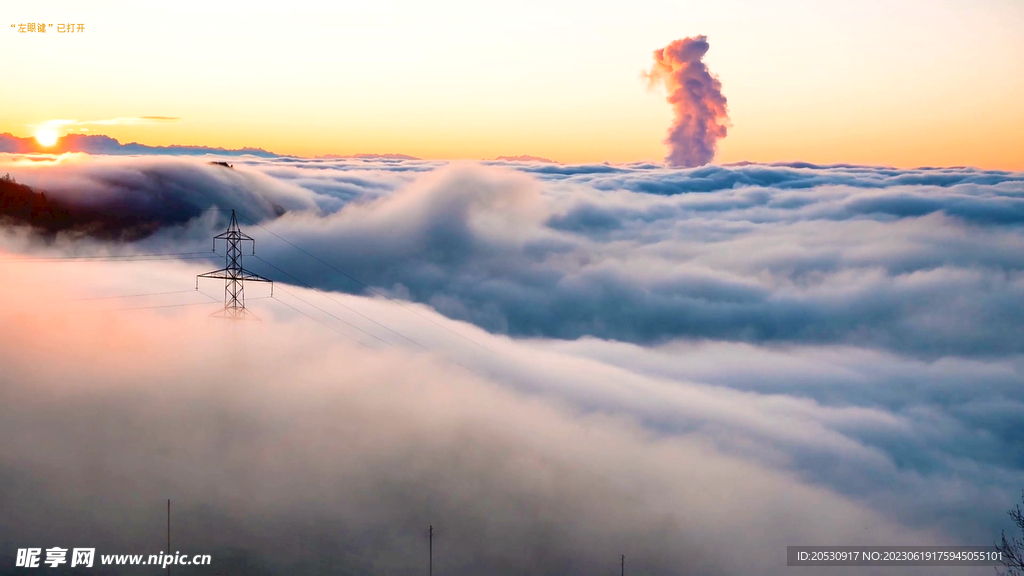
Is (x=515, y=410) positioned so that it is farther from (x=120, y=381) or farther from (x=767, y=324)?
(x=767, y=324)

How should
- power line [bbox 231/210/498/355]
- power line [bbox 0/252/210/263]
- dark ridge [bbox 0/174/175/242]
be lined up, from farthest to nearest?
power line [bbox 231/210/498/355] < dark ridge [bbox 0/174/175/242] < power line [bbox 0/252/210/263]

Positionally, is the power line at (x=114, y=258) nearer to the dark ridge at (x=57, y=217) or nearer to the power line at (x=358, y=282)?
the dark ridge at (x=57, y=217)

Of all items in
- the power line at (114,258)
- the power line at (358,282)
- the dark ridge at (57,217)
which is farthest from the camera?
the power line at (358,282)

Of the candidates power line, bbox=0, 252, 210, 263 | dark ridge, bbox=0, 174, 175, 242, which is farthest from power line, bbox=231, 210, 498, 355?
dark ridge, bbox=0, 174, 175, 242

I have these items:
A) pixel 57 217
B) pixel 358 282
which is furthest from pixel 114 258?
pixel 358 282

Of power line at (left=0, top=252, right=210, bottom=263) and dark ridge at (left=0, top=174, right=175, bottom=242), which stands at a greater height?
dark ridge at (left=0, top=174, right=175, bottom=242)

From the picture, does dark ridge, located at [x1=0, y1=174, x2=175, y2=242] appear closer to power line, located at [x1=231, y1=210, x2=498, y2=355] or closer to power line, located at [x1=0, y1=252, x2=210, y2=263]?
power line, located at [x1=0, y1=252, x2=210, y2=263]

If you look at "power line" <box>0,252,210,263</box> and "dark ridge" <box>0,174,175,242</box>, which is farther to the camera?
"dark ridge" <box>0,174,175,242</box>

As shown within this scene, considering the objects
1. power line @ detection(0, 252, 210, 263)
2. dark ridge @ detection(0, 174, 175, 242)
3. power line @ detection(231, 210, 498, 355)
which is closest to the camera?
power line @ detection(0, 252, 210, 263)

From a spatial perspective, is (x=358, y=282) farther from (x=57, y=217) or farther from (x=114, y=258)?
(x=114, y=258)

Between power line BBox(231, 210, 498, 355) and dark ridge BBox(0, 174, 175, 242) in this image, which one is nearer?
dark ridge BBox(0, 174, 175, 242)

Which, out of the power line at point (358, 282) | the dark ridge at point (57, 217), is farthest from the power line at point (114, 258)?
the power line at point (358, 282)

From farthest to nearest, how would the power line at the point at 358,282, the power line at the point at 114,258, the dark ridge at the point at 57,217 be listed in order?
1. the power line at the point at 358,282
2. the dark ridge at the point at 57,217
3. the power line at the point at 114,258
